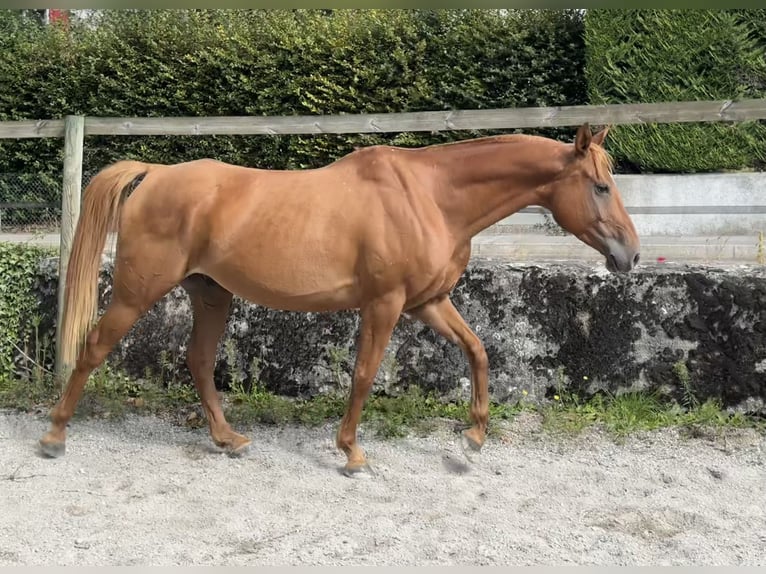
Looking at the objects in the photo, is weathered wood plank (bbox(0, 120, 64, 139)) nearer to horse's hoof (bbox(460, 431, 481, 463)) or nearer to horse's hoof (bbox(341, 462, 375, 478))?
horse's hoof (bbox(341, 462, 375, 478))

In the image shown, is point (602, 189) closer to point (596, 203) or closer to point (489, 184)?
point (596, 203)

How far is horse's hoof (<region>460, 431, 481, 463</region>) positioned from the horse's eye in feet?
4.96

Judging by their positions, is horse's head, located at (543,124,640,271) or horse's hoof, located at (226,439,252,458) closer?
horse's head, located at (543,124,640,271)

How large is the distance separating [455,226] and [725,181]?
7.92 meters

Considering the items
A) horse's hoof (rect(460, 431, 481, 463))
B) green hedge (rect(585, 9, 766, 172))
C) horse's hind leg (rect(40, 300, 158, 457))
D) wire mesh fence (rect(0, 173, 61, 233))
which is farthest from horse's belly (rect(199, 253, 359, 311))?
green hedge (rect(585, 9, 766, 172))

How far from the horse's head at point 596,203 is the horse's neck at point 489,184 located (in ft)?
0.50

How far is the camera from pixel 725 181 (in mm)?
10156

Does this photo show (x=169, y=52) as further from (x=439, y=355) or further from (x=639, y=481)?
(x=639, y=481)

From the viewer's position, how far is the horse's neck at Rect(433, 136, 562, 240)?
146 inches

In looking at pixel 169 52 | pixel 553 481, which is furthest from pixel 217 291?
pixel 169 52

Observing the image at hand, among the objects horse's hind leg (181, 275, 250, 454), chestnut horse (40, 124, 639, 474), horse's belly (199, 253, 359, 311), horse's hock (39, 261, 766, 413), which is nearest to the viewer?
chestnut horse (40, 124, 639, 474)

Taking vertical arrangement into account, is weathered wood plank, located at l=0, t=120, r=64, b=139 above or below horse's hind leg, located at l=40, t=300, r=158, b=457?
above

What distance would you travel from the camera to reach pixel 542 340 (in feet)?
15.6

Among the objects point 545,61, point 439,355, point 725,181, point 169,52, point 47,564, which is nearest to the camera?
point 47,564
